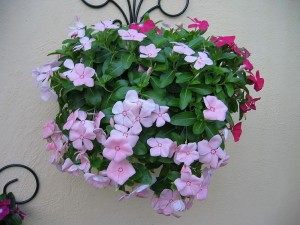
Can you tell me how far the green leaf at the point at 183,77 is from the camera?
2.85 feet

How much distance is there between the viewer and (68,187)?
1280 mm

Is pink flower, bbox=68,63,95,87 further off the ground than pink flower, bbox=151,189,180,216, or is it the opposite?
pink flower, bbox=68,63,95,87

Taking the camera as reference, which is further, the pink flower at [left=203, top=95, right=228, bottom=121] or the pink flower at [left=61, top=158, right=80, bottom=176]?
the pink flower at [left=61, top=158, right=80, bottom=176]

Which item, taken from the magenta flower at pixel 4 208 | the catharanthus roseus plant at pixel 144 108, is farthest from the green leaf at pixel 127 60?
the magenta flower at pixel 4 208

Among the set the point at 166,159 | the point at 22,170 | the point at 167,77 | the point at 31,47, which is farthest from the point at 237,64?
the point at 22,170

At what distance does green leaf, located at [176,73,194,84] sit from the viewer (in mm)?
867

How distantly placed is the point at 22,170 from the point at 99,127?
1.88ft

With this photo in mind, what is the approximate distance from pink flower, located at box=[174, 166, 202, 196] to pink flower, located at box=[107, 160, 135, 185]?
5.4 inches

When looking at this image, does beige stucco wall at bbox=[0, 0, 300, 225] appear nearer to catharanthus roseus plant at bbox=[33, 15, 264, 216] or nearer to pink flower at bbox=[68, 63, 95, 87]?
catharanthus roseus plant at bbox=[33, 15, 264, 216]

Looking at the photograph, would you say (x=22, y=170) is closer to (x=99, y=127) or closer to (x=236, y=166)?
(x=99, y=127)

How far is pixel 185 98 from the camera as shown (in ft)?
2.81

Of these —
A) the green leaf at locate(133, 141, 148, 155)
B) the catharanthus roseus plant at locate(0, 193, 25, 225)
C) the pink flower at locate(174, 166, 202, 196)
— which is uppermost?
the green leaf at locate(133, 141, 148, 155)

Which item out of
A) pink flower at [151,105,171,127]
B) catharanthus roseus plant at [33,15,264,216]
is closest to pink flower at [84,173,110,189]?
catharanthus roseus plant at [33,15,264,216]

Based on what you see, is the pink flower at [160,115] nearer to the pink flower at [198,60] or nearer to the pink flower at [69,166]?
the pink flower at [198,60]
